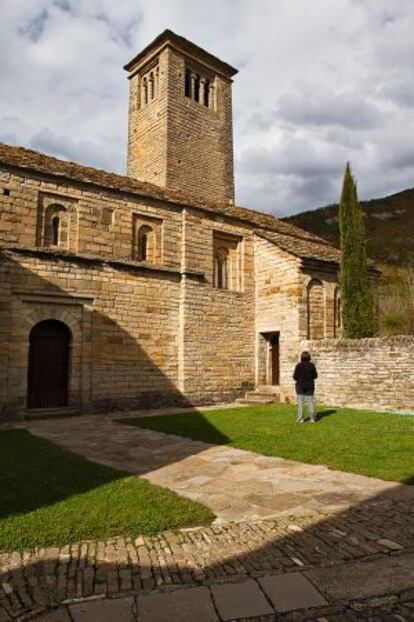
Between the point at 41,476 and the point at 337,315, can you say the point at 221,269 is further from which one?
the point at 41,476

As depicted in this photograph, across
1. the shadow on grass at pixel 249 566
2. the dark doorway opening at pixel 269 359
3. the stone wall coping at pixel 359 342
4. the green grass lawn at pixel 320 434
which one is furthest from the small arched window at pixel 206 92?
the shadow on grass at pixel 249 566

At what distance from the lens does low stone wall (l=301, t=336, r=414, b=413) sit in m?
12.8

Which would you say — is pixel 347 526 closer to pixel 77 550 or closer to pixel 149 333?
pixel 77 550

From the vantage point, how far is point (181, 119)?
2606 centimetres

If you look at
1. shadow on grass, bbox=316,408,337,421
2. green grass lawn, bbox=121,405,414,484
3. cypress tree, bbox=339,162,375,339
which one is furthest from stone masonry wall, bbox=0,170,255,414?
shadow on grass, bbox=316,408,337,421

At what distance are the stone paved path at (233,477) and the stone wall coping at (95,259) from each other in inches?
217

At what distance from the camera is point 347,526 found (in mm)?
4336

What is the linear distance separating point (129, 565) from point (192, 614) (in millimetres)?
850

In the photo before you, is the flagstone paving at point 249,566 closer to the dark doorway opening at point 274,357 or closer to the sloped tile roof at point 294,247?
the sloped tile roof at point 294,247

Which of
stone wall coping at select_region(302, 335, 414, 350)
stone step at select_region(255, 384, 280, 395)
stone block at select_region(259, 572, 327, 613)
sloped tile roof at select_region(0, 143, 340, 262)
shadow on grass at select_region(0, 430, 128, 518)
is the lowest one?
stone block at select_region(259, 572, 327, 613)

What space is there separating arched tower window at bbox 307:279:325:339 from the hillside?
27779 millimetres

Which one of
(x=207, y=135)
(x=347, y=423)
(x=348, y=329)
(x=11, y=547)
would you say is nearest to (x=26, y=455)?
(x=11, y=547)

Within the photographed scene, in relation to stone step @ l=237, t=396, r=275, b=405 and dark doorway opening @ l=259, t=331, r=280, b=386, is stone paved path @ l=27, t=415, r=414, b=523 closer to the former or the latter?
stone step @ l=237, t=396, r=275, b=405

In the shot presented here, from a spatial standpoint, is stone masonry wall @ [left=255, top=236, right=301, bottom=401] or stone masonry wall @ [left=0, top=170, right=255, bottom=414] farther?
stone masonry wall @ [left=255, top=236, right=301, bottom=401]
